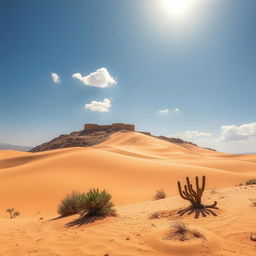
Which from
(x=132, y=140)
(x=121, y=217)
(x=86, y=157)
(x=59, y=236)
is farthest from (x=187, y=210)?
(x=132, y=140)

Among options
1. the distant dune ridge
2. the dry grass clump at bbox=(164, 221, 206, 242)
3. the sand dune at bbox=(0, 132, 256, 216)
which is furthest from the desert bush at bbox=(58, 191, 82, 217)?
the distant dune ridge

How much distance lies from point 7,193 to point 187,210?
36.5 ft

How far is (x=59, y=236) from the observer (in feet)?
15.8

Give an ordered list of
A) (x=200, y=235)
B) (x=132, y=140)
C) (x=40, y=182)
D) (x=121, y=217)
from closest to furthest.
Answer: (x=200, y=235)
(x=121, y=217)
(x=40, y=182)
(x=132, y=140)

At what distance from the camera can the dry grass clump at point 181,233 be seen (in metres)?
3.99

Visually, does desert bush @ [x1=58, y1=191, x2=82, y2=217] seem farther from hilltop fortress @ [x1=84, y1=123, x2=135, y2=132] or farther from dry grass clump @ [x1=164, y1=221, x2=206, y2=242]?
hilltop fortress @ [x1=84, y1=123, x2=135, y2=132]

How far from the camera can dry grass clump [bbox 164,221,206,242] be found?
399 cm

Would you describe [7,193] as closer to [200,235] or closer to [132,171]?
[132,171]

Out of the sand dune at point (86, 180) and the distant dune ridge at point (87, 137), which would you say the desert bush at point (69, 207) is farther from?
the distant dune ridge at point (87, 137)

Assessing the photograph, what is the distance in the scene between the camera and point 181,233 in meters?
4.13

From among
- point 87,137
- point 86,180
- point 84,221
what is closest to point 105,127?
point 87,137

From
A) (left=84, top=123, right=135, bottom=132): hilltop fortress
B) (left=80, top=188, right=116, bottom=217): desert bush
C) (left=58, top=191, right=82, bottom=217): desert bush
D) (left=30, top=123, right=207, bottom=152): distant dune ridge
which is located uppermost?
(left=84, top=123, right=135, bottom=132): hilltop fortress

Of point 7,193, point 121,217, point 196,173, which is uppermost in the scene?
point 196,173

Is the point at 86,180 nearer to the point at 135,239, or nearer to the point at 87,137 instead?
the point at 135,239
